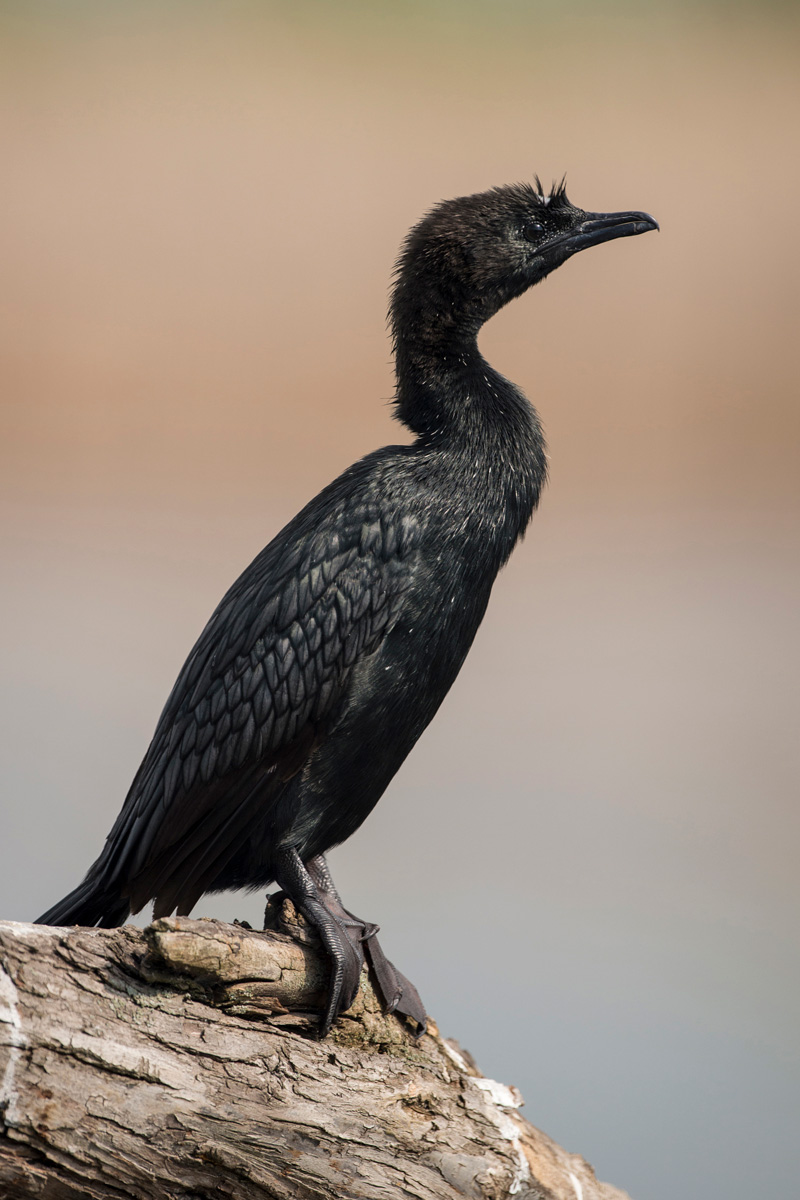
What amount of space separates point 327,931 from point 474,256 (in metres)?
1.79

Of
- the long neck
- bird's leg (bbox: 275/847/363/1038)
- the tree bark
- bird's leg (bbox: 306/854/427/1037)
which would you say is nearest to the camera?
the tree bark

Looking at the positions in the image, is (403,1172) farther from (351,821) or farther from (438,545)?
(438,545)

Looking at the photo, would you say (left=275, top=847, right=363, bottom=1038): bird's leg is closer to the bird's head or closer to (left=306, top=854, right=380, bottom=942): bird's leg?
(left=306, top=854, right=380, bottom=942): bird's leg

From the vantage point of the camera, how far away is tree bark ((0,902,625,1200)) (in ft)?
6.90

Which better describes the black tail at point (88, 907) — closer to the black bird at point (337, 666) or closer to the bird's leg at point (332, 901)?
the black bird at point (337, 666)

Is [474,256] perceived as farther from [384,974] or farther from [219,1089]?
[219,1089]

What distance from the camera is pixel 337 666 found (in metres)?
2.61

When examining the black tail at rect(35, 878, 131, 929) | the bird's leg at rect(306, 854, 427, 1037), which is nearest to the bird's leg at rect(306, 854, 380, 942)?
the bird's leg at rect(306, 854, 427, 1037)

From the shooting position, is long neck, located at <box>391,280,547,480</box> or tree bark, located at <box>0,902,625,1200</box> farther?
long neck, located at <box>391,280,547,480</box>

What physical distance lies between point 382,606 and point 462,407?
62cm

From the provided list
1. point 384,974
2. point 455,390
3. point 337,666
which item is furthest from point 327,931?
point 455,390

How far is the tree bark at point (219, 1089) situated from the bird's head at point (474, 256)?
166 cm

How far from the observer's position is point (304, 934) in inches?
103

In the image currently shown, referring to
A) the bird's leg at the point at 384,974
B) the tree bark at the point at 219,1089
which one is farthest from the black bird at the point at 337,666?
the tree bark at the point at 219,1089
